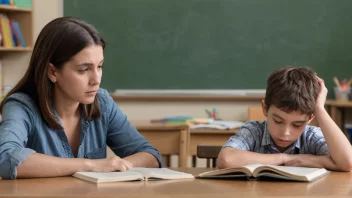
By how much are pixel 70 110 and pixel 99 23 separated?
3.02 metres

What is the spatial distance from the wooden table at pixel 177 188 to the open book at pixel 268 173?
0.02 metres

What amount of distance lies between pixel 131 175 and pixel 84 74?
458mm

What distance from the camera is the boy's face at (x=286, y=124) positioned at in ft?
7.38

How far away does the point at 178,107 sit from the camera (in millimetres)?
5328

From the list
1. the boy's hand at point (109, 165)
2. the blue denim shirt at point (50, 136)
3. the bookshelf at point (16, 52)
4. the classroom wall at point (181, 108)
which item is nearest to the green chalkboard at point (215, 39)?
the classroom wall at point (181, 108)

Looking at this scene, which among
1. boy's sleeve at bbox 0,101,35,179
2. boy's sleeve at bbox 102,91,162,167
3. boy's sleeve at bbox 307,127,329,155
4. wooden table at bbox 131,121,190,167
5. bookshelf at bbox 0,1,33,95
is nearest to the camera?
boy's sleeve at bbox 0,101,35,179

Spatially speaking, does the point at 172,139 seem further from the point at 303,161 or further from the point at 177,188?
the point at 177,188

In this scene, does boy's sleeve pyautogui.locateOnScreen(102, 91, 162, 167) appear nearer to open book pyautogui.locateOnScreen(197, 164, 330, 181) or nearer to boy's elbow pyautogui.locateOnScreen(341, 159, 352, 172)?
open book pyautogui.locateOnScreen(197, 164, 330, 181)

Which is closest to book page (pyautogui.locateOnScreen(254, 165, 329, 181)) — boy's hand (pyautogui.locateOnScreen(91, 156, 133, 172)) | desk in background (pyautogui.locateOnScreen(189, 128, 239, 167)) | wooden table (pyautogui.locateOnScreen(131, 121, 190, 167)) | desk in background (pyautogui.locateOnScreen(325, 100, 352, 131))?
boy's hand (pyautogui.locateOnScreen(91, 156, 133, 172))

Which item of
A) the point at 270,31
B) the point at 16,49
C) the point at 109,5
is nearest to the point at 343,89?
the point at 270,31

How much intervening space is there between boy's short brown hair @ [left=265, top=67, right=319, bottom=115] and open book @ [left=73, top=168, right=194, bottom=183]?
468mm

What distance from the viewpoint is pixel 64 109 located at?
2373 millimetres

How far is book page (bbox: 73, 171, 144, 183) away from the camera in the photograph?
1.88m

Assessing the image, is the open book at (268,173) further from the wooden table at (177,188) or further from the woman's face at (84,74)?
the woman's face at (84,74)
